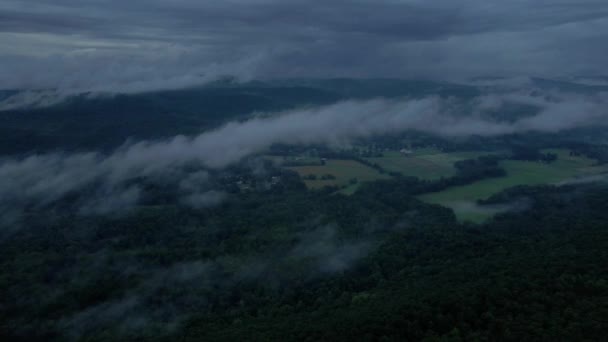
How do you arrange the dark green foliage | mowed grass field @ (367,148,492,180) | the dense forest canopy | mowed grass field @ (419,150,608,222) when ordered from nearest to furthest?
the dark green foliage
the dense forest canopy
mowed grass field @ (419,150,608,222)
mowed grass field @ (367,148,492,180)

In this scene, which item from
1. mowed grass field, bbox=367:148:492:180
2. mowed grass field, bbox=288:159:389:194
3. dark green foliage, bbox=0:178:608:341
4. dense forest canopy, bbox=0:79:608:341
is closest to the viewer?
dark green foliage, bbox=0:178:608:341

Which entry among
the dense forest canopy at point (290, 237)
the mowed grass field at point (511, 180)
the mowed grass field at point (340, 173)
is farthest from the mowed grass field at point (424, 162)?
the mowed grass field at point (511, 180)

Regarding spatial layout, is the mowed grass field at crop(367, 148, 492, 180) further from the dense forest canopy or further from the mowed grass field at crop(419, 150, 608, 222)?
the mowed grass field at crop(419, 150, 608, 222)

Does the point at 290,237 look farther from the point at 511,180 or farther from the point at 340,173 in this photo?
the point at 511,180

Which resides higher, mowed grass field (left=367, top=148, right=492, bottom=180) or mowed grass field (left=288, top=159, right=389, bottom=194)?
mowed grass field (left=367, top=148, right=492, bottom=180)

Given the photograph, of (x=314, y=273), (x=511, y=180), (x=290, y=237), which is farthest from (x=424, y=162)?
(x=314, y=273)

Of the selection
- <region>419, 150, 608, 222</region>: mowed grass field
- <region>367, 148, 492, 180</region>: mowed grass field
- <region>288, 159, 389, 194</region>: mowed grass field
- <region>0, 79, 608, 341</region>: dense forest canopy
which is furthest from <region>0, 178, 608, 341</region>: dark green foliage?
<region>367, 148, 492, 180</region>: mowed grass field
